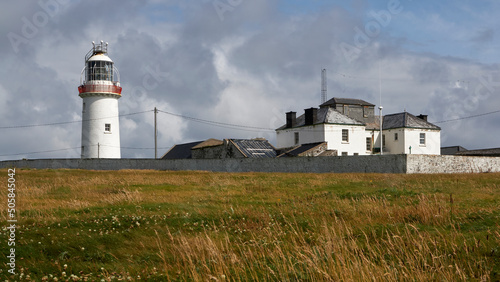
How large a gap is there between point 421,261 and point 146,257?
4.92 meters

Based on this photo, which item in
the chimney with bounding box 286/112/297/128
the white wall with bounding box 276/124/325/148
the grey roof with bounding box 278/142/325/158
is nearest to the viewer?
the grey roof with bounding box 278/142/325/158

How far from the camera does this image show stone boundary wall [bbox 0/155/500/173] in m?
41.7

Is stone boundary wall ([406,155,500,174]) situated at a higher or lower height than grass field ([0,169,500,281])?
higher

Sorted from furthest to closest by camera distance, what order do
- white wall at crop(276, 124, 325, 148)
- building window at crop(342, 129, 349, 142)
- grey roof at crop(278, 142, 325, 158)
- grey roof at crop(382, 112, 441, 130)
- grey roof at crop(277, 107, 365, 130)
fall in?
grey roof at crop(382, 112, 441, 130) → building window at crop(342, 129, 349, 142) → grey roof at crop(277, 107, 365, 130) → white wall at crop(276, 124, 325, 148) → grey roof at crop(278, 142, 325, 158)

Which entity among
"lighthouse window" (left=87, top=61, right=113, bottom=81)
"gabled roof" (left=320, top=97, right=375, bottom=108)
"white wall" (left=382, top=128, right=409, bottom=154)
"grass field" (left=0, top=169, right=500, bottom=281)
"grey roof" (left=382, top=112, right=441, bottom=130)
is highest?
"lighthouse window" (left=87, top=61, right=113, bottom=81)

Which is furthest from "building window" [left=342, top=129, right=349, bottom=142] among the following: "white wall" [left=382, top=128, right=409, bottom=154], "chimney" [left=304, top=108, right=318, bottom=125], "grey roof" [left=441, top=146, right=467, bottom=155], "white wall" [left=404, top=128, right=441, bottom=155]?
"grey roof" [left=441, top=146, right=467, bottom=155]

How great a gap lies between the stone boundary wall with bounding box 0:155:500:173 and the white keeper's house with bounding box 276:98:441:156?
515 inches

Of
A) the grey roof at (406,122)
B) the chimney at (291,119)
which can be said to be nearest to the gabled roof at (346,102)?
the grey roof at (406,122)

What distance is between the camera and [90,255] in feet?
29.8

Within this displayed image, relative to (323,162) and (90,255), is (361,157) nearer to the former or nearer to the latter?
(323,162)

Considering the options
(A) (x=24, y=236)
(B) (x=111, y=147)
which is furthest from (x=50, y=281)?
(B) (x=111, y=147)

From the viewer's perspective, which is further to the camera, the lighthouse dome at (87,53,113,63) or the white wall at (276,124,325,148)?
the white wall at (276,124,325,148)

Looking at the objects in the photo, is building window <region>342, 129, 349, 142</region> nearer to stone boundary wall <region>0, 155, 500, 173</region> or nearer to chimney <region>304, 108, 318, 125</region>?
chimney <region>304, 108, 318, 125</region>

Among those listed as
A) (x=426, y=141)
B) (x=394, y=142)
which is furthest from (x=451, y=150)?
(x=394, y=142)
